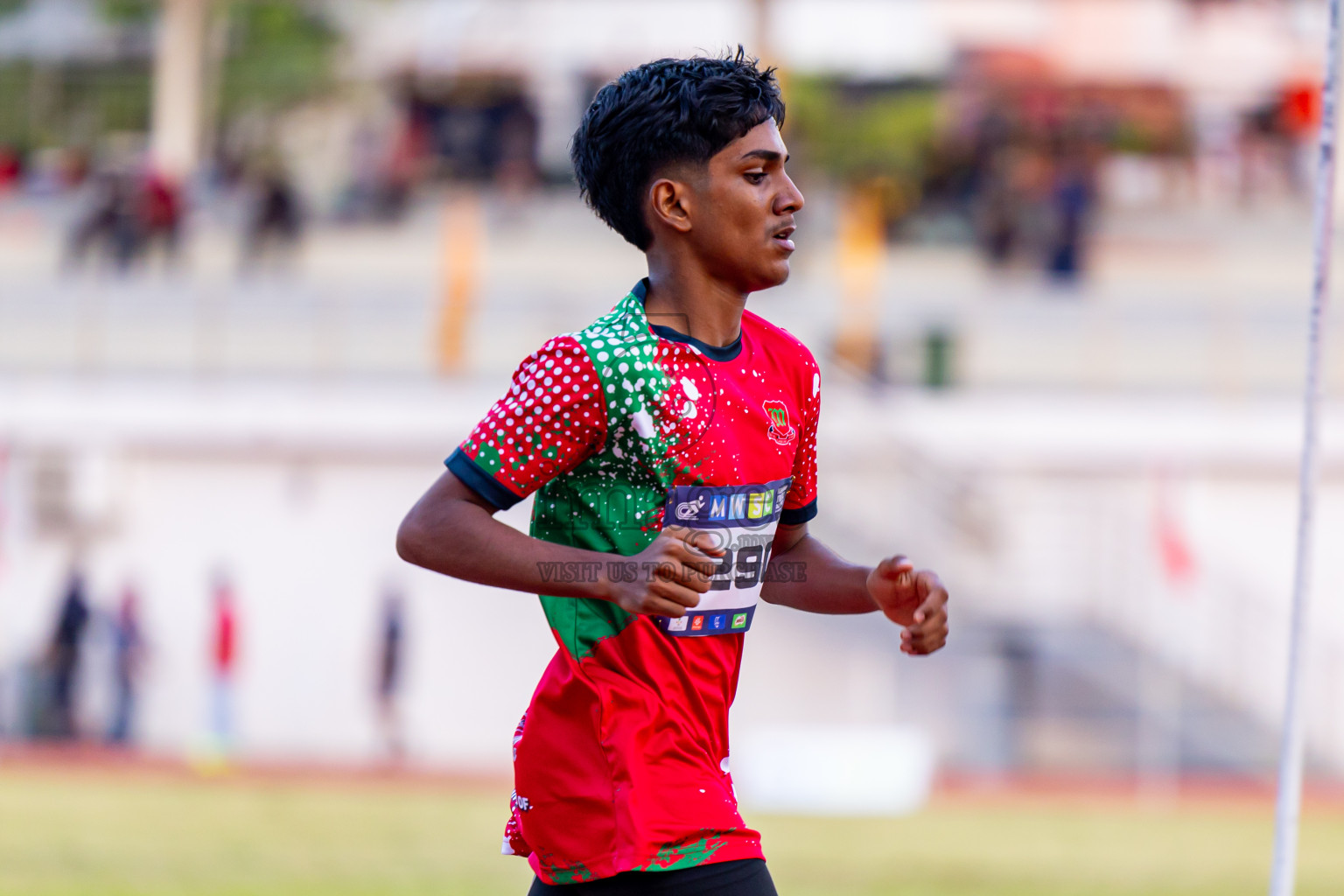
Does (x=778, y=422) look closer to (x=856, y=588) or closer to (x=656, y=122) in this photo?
(x=856, y=588)

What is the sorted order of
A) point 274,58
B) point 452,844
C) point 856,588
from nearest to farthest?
point 856,588, point 452,844, point 274,58

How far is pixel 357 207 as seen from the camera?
83.0 ft

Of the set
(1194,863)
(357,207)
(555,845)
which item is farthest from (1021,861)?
(357,207)

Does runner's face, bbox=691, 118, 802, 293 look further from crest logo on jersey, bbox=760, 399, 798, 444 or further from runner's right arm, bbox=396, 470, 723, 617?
runner's right arm, bbox=396, 470, 723, 617

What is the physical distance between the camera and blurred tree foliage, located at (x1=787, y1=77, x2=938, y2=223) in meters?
31.0

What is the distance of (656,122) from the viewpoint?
9.34 feet

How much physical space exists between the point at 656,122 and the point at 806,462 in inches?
25.2

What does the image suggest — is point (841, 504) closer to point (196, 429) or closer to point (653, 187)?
point (196, 429)

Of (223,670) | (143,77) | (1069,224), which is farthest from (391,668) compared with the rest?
(143,77)

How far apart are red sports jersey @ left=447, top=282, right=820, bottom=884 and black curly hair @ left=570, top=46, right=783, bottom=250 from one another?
163 millimetres

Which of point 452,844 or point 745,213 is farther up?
point 745,213

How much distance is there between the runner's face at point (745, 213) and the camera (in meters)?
2.87

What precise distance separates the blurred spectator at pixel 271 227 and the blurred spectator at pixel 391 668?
19.1 ft

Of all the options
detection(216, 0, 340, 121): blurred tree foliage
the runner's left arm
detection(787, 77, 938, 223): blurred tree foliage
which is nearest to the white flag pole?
the runner's left arm
